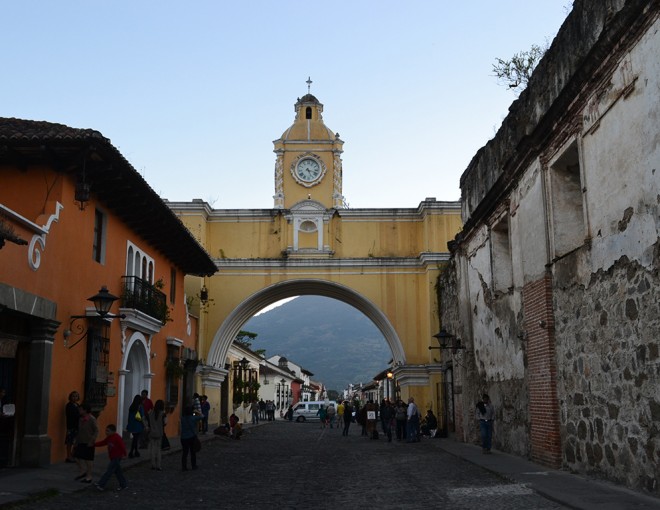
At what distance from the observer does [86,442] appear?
432 inches

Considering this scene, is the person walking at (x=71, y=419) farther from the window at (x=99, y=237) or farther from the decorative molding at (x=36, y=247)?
the window at (x=99, y=237)

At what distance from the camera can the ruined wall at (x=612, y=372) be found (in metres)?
8.64

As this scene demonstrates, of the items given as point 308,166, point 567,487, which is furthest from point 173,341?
point 567,487

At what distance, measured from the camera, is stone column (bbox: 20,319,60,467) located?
12.5 meters

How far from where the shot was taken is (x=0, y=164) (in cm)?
1307

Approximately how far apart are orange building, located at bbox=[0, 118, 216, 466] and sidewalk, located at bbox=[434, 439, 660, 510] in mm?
7536

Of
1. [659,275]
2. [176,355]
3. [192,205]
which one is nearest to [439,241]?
[192,205]

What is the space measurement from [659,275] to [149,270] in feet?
50.0

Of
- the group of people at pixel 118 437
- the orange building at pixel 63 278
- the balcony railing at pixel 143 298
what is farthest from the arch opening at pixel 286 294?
the group of people at pixel 118 437

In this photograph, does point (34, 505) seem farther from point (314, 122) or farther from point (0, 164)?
point (314, 122)

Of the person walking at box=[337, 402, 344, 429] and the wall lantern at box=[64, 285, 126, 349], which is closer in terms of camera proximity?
the wall lantern at box=[64, 285, 126, 349]

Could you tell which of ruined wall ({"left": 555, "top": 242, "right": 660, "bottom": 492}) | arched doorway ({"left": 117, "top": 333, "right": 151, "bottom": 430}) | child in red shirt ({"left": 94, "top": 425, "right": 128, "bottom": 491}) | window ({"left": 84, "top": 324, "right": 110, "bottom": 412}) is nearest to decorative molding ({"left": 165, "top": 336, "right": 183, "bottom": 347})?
arched doorway ({"left": 117, "top": 333, "right": 151, "bottom": 430})

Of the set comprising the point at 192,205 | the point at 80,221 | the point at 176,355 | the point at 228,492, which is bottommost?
the point at 228,492

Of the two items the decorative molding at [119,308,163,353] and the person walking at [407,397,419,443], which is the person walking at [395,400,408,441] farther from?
the decorative molding at [119,308,163,353]
